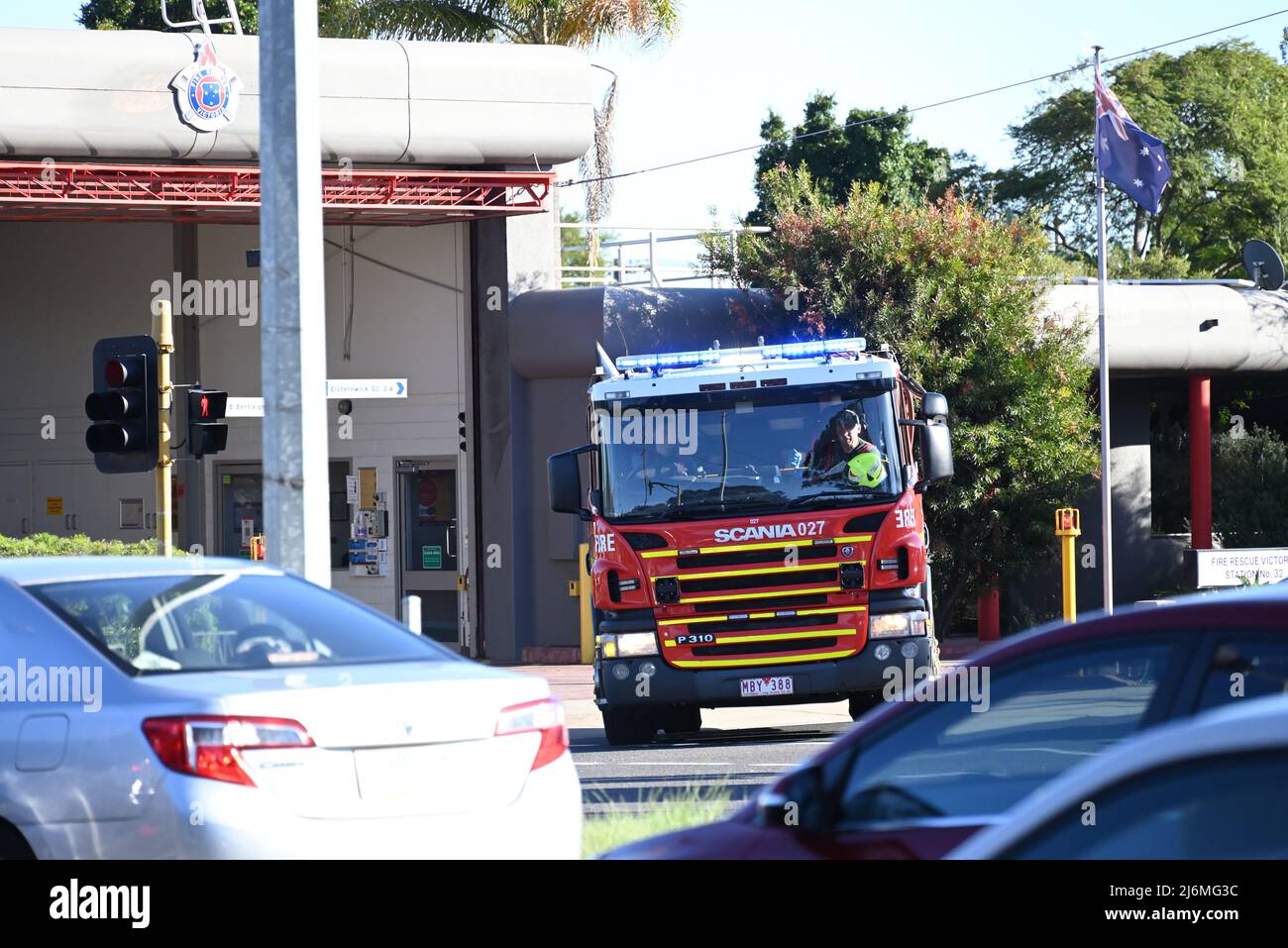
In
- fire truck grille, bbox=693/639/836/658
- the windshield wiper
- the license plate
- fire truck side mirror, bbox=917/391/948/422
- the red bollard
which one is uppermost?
fire truck side mirror, bbox=917/391/948/422

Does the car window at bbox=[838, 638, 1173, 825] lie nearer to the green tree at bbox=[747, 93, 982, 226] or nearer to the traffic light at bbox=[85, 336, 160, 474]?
the traffic light at bbox=[85, 336, 160, 474]

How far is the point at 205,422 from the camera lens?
1298 cm

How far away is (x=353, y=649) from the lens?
19.3ft

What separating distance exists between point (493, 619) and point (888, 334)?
7030 mm

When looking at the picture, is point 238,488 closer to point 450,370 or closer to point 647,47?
point 450,370

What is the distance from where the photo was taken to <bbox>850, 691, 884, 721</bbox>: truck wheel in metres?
13.1

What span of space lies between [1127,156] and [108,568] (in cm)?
1860

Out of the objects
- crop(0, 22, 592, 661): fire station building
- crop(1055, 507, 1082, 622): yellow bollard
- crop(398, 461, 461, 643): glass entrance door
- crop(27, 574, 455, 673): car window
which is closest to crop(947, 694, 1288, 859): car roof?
crop(27, 574, 455, 673): car window

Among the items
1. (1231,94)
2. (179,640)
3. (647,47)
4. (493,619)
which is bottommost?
(493,619)

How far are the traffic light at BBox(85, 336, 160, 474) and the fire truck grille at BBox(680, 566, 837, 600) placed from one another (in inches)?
175

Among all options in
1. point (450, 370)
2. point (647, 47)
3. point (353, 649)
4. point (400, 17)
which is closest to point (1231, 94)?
point (647, 47)

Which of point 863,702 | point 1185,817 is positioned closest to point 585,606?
point 863,702

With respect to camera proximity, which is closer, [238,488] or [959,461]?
[959,461]

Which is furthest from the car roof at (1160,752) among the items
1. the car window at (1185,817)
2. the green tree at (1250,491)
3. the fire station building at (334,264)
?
the green tree at (1250,491)
